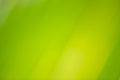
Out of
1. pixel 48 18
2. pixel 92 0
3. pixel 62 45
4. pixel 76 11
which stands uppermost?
pixel 92 0

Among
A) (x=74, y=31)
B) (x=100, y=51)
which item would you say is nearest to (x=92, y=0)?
(x=74, y=31)

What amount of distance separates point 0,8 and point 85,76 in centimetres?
73

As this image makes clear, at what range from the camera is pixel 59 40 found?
1.18m

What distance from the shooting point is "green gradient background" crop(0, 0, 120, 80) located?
3.77ft

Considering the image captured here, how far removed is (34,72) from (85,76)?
1.16ft

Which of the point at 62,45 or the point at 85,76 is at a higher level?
the point at 62,45

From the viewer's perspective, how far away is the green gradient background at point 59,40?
1.15m

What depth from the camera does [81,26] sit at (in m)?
1.19

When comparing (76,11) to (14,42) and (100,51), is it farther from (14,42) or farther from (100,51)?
(14,42)

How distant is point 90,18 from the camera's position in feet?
3.92

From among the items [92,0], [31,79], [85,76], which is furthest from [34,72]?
[92,0]

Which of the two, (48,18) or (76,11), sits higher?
(76,11)

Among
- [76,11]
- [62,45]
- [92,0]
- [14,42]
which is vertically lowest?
[14,42]

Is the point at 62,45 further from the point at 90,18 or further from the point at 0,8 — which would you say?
the point at 0,8
